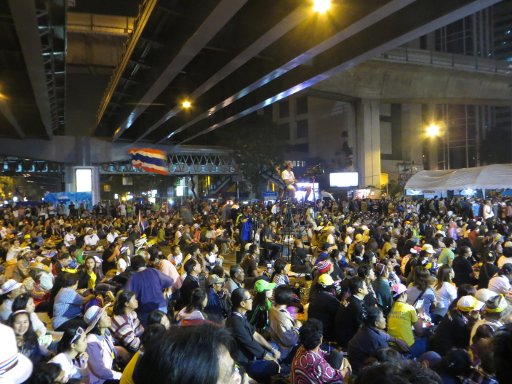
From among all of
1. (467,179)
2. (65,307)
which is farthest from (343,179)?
(65,307)

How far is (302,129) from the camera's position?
53000 millimetres

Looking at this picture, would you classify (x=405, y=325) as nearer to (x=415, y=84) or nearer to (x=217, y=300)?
(x=217, y=300)

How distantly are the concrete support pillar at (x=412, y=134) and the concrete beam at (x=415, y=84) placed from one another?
A: 9744 millimetres

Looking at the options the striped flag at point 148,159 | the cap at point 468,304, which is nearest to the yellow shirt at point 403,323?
the cap at point 468,304

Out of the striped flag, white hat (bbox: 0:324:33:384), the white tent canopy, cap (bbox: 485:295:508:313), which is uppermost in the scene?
the striped flag

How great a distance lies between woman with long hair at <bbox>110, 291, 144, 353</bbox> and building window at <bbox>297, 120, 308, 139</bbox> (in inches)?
1902

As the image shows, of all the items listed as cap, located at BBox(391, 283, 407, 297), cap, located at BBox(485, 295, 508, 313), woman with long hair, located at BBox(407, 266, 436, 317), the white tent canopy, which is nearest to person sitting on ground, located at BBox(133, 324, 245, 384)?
cap, located at BBox(485, 295, 508, 313)

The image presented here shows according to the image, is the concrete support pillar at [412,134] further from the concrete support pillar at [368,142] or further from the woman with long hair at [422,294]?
the woman with long hair at [422,294]

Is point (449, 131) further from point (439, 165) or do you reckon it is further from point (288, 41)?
point (288, 41)

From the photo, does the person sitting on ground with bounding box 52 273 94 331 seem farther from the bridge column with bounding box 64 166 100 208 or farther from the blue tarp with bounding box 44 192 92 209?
the bridge column with bounding box 64 166 100 208

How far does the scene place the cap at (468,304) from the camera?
200 inches

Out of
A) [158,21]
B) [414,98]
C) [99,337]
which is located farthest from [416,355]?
[414,98]

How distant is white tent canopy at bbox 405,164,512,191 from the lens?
1467 centimetres

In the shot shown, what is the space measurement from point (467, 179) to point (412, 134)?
31.9m
